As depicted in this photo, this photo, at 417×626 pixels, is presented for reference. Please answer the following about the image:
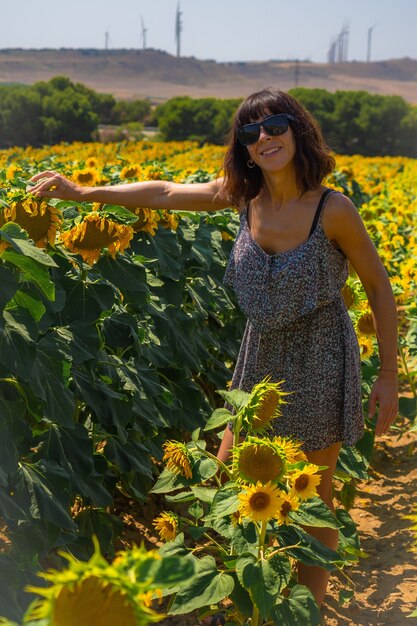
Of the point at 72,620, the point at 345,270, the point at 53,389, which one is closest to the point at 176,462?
the point at 53,389

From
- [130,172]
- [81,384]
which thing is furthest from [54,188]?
[130,172]

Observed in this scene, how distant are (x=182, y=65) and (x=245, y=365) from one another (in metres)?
99.2

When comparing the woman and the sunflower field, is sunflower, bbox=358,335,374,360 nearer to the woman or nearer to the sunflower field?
the sunflower field

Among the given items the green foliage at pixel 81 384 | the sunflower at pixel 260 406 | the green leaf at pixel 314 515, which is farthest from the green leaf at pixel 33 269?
the green leaf at pixel 314 515

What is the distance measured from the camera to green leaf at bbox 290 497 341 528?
2.06 m

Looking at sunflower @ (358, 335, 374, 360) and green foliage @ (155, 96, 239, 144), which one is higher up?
sunflower @ (358, 335, 374, 360)

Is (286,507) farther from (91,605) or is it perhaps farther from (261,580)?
(91,605)

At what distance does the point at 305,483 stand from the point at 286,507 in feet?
0.21

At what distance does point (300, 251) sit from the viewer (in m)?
2.43

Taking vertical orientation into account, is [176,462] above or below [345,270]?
below

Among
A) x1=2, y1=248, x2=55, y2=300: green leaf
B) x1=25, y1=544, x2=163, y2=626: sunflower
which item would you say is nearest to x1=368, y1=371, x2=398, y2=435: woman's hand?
x1=2, y1=248, x2=55, y2=300: green leaf

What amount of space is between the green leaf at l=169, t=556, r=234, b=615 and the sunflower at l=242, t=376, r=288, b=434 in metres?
0.32

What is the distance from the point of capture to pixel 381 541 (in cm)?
350

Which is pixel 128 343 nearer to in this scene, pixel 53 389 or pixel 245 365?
pixel 245 365
